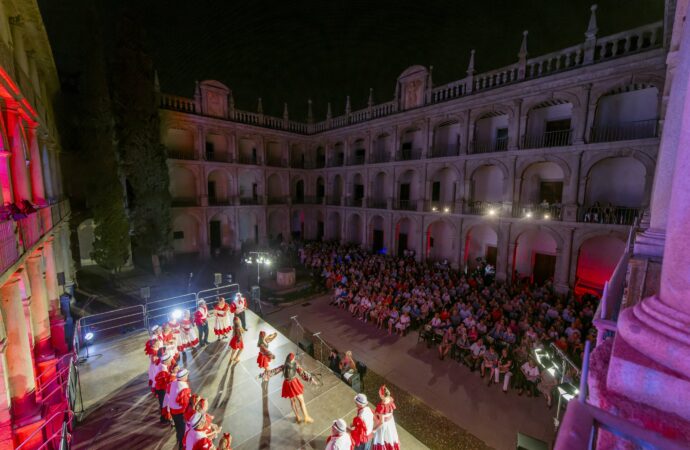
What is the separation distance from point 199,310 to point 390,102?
20.6 meters

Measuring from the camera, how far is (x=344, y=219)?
2875 cm

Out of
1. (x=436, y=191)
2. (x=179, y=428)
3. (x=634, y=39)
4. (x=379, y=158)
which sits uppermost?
(x=634, y=39)

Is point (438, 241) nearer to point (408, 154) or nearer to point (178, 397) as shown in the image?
point (408, 154)

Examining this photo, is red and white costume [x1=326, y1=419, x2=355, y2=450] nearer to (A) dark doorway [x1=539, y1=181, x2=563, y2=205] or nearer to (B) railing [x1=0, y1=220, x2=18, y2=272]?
(B) railing [x1=0, y1=220, x2=18, y2=272]

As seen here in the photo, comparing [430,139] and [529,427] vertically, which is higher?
[430,139]

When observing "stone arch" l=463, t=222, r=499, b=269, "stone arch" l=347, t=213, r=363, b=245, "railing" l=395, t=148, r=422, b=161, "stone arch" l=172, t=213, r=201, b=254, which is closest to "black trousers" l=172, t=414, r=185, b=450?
"stone arch" l=463, t=222, r=499, b=269

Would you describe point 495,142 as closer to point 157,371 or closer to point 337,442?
point 337,442

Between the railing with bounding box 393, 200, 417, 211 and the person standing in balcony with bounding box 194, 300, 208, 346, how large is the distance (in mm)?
17165

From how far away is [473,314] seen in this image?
518 inches

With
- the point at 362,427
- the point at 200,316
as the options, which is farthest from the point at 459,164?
the point at 362,427

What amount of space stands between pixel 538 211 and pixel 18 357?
71.0ft

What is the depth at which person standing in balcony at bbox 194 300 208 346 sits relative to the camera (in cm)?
1006

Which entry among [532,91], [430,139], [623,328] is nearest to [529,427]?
[623,328]

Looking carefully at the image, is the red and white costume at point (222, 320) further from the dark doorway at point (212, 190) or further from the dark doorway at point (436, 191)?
the dark doorway at point (212, 190)
